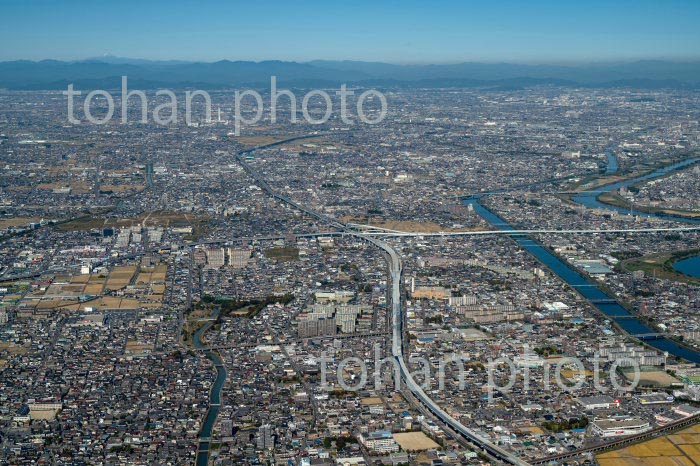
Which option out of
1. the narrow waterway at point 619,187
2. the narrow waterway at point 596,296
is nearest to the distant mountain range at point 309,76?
the narrow waterway at point 619,187

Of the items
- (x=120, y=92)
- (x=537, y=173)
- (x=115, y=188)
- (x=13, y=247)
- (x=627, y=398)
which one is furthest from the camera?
(x=120, y=92)

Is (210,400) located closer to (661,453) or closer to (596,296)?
(661,453)

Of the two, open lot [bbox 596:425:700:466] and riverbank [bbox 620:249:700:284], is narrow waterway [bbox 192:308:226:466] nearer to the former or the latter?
open lot [bbox 596:425:700:466]

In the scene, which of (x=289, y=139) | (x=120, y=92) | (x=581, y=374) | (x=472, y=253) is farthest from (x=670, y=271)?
(x=120, y=92)

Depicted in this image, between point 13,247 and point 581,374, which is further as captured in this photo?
point 13,247

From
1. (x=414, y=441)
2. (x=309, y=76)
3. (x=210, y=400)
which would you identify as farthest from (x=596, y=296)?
(x=309, y=76)

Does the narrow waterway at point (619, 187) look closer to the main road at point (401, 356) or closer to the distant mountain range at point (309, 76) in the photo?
the main road at point (401, 356)

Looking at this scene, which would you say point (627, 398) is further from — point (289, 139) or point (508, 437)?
point (289, 139)
